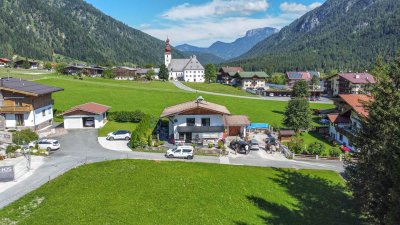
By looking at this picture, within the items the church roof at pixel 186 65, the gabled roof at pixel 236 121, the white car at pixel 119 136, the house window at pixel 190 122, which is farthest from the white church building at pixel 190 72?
the white car at pixel 119 136

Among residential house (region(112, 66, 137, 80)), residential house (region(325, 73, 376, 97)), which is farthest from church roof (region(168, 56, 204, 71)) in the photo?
residential house (region(325, 73, 376, 97))

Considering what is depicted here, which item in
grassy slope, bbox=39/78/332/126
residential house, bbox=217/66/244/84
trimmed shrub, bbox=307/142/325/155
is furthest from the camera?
residential house, bbox=217/66/244/84

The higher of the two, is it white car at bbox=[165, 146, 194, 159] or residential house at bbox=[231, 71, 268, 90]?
residential house at bbox=[231, 71, 268, 90]

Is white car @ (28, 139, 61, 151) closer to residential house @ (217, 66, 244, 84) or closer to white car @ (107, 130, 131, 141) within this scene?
white car @ (107, 130, 131, 141)

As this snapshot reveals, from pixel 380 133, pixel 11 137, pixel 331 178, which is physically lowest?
pixel 331 178

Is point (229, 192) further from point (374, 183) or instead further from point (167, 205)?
point (374, 183)

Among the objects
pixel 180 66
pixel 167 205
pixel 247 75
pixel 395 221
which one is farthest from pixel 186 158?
pixel 180 66
